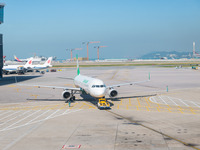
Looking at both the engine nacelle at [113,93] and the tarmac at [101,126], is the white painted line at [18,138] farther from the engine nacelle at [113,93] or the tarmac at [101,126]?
the engine nacelle at [113,93]

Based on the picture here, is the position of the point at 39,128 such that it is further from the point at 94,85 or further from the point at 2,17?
the point at 2,17

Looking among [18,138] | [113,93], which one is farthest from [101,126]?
[113,93]

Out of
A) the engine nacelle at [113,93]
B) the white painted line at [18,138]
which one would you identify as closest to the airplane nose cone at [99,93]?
the engine nacelle at [113,93]

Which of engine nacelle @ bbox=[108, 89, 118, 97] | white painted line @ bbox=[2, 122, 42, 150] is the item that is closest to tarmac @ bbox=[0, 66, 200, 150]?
white painted line @ bbox=[2, 122, 42, 150]

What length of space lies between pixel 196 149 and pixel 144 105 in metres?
21.3

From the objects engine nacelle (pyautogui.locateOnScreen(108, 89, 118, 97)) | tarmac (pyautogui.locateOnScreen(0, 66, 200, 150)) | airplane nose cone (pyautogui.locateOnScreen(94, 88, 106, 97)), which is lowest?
tarmac (pyautogui.locateOnScreen(0, 66, 200, 150))

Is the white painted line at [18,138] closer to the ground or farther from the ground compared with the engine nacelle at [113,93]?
closer to the ground

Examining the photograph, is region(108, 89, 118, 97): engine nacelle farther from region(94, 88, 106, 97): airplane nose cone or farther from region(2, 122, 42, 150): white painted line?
region(2, 122, 42, 150): white painted line

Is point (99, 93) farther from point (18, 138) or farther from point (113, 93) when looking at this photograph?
point (18, 138)

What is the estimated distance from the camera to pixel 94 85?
1548 inches

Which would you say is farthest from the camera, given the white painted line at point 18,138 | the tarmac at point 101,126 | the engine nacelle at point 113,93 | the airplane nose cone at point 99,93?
the engine nacelle at point 113,93

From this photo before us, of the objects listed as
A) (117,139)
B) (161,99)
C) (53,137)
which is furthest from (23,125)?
(161,99)

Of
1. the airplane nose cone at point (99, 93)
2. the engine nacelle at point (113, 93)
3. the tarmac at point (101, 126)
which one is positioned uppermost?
the airplane nose cone at point (99, 93)

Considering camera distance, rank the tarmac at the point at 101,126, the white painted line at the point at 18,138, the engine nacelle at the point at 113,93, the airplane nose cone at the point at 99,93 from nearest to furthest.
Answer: the white painted line at the point at 18,138 → the tarmac at the point at 101,126 → the airplane nose cone at the point at 99,93 → the engine nacelle at the point at 113,93
